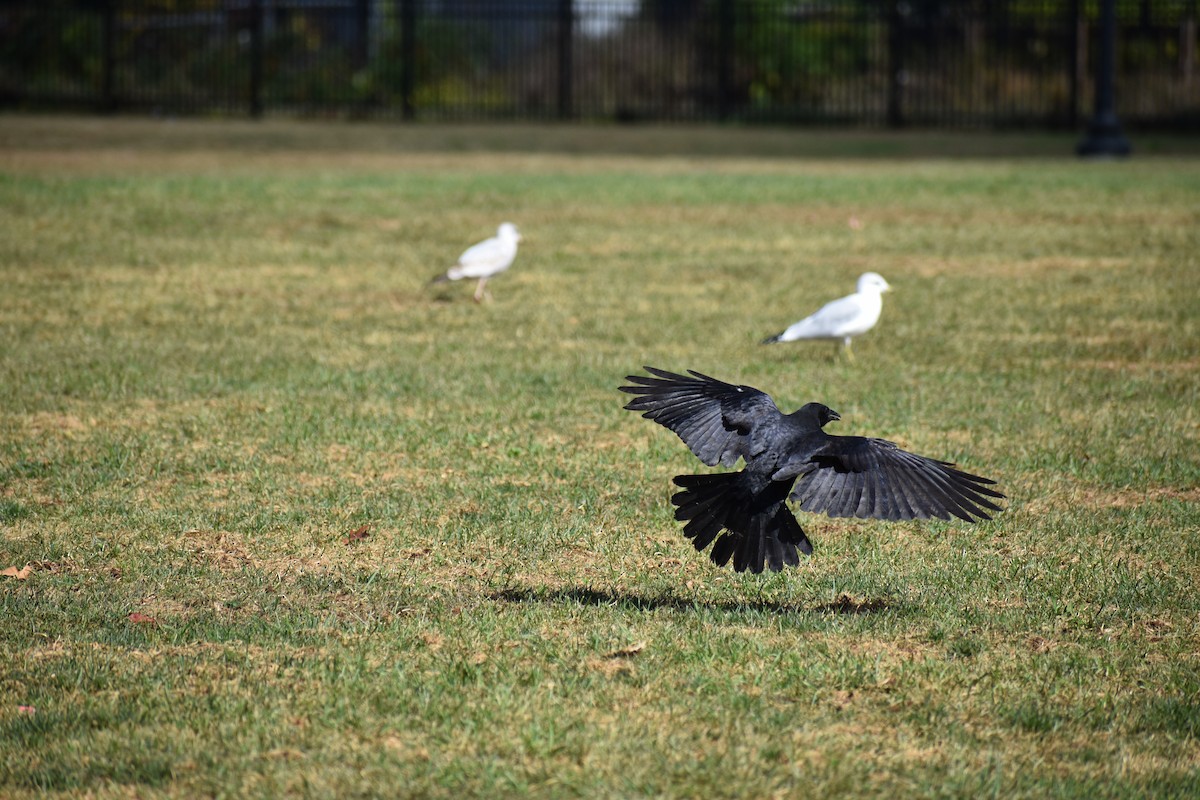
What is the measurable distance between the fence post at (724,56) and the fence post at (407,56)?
6145 mm

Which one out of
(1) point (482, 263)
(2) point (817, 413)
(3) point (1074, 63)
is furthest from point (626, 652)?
(3) point (1074, 63)

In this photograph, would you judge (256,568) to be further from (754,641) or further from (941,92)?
(941,92)

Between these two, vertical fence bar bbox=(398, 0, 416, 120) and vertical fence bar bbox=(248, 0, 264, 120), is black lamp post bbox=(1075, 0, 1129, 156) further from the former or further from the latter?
vertical fence bar bbox=(248, 0, 264, 120)

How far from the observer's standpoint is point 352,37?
33.9 m

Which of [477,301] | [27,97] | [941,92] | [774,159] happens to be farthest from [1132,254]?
[27,97]

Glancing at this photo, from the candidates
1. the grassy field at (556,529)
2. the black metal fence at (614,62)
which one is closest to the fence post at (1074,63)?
the black metal fence at (614,62)

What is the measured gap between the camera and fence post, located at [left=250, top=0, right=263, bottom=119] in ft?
95.6

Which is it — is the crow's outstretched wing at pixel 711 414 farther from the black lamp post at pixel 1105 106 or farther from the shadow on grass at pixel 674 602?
the black lamp post at pixel 1105 106

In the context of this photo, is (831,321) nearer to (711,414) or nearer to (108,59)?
(711,414)

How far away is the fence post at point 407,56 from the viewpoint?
29.4 m

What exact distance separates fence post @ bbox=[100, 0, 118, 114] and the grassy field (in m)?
15.0

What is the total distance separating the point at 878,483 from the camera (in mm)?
4980

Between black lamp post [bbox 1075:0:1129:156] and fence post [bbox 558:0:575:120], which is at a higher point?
fence post [bbox 558:0:575:120]

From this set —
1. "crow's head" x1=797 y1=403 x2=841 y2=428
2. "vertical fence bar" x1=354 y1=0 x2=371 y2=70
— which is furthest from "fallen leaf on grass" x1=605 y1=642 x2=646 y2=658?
"vertical fence bar" x1=354 y1=0 x2=371 y2=70
